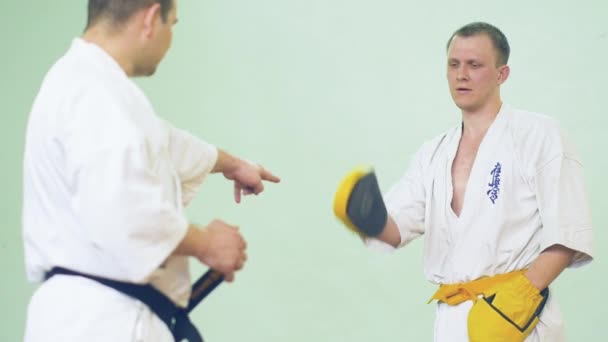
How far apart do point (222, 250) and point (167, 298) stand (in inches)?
6.9

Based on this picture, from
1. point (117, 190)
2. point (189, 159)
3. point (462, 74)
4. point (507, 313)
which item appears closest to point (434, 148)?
point (462, 74)

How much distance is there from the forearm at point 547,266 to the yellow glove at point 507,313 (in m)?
0.03

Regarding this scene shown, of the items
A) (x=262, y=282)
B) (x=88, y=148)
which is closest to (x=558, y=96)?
(x=262, y=282)

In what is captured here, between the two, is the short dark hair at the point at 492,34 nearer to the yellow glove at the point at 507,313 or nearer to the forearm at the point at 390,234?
the forearm at the point at 390,234

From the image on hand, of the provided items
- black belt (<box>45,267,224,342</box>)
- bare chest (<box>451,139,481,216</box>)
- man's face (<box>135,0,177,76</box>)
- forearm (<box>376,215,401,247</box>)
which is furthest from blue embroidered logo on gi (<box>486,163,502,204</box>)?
man's face (<box>135,0,177,76</box>)

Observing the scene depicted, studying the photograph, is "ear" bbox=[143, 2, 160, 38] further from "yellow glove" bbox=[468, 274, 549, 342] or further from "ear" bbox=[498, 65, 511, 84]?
"ear" bbox=[498, 65, 511, 84]

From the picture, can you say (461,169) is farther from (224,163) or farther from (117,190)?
(117,190)

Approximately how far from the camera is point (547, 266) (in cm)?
257

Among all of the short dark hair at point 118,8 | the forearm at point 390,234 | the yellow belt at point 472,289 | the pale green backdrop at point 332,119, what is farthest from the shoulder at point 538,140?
the short dark hair at point 118,8

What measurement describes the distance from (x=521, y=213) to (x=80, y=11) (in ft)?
8.48

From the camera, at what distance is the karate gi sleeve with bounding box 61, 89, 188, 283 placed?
5.09 feet

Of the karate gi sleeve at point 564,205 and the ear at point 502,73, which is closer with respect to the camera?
the karate gi sleeve at point 564,205

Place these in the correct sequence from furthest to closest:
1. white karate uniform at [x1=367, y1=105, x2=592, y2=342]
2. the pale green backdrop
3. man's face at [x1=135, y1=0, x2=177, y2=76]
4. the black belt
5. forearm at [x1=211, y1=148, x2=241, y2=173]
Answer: the pale green backdrop
white karate uniform at [x1=367, y1=105, x2=592, y2=342]
forearm at [x1=211, y1=148, x2=241, y2=173]
man's face at [x1=135, y1=0, x2=177, y2=76]
the black belt

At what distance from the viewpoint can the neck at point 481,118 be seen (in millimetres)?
2881
